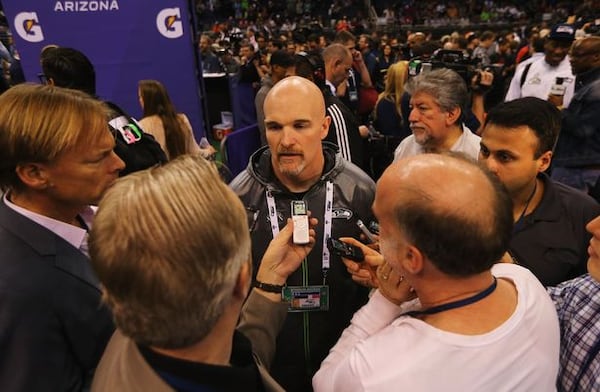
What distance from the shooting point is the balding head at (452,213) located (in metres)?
1.04

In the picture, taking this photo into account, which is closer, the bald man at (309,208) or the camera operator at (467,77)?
the bald man at (309,208)

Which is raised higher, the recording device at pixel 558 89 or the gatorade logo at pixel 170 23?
the gatorade logo at pixel 170 23

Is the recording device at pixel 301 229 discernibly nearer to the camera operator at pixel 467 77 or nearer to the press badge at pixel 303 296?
the press badge at pixel 303 296

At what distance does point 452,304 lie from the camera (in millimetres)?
1079

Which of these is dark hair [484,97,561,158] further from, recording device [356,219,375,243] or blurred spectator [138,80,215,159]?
blurred spectator [138,80,215,159]

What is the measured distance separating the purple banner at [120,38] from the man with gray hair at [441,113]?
3718 mm

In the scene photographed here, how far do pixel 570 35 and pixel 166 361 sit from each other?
4.98 meters

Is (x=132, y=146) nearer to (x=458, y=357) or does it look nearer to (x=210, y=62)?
(x=458, y=357)

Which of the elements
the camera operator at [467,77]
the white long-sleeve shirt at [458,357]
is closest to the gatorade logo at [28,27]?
the camera operator at [467,77]

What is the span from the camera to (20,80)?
594cm

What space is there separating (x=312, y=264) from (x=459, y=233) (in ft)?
2.92

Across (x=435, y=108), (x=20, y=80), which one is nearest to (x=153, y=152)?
(x=435, y=108)

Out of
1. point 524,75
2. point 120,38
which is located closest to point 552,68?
point 524,75

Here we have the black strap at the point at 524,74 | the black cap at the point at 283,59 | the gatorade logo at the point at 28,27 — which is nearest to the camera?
the black cap at the point at 283,59
